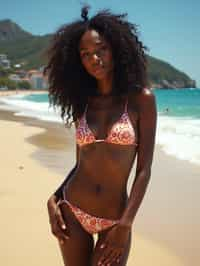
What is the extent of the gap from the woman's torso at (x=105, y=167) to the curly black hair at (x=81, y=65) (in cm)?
15

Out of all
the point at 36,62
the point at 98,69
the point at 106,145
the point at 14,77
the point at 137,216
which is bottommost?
the point at 14,77

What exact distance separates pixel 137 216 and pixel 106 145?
298 centimetres

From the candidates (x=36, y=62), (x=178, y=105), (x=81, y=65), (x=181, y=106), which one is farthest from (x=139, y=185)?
(x=36, y=62)

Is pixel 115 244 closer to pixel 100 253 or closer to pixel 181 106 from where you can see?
pixel 100 253

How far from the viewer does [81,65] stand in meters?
2.32

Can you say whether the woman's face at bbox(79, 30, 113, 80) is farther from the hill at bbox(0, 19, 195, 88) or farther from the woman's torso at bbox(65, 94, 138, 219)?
the hill at bbox(0, 19, 195, 88)

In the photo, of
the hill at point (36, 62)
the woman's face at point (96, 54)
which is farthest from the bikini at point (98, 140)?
the hill at point (36, 62)

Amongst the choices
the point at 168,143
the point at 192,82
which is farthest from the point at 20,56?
the point at 168,143

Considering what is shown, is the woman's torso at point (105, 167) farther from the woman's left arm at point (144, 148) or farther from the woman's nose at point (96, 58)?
the woman's nose at point (96, 58)

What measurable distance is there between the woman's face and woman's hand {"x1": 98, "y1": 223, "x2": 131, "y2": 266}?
0.79 metres

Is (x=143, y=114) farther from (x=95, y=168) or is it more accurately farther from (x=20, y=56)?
(x=20, y=56)

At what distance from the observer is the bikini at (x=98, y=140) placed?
1942mm

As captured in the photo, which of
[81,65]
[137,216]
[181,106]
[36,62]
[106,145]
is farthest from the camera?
[36,62]

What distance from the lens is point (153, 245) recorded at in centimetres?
402
